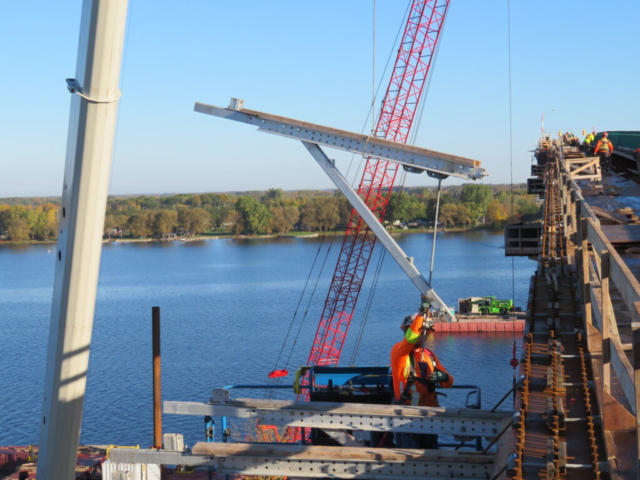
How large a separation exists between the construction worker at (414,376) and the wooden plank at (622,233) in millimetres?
3138

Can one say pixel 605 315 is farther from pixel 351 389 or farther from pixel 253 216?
pixel 253 216

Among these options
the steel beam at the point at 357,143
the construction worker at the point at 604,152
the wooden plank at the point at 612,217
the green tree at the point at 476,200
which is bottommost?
the wooden plank at the point at 612,217

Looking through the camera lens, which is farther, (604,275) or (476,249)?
(476,249)

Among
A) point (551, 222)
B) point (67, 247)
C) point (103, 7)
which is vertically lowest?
point (67, 247)

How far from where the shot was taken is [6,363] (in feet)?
137

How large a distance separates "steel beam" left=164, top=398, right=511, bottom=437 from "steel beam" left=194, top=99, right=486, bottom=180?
12.4 m

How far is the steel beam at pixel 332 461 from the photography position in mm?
5207

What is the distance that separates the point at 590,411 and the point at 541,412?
28 cm

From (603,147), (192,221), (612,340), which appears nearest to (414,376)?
(612,340)

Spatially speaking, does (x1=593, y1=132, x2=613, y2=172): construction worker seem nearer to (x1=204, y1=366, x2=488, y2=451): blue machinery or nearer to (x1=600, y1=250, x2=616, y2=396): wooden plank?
(x1=204, y1=366, x2=488, y2=451): blue machinery

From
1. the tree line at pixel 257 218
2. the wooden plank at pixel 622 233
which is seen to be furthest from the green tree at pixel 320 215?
the wooden plank at pixel 622 233

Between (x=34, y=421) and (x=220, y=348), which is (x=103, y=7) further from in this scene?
(x=220, y=348)

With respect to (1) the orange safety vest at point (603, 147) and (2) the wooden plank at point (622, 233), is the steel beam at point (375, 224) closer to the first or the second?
(1) the orange safety vest at point (603, 147)

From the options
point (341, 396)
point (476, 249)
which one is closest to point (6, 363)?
point (341, 396)
